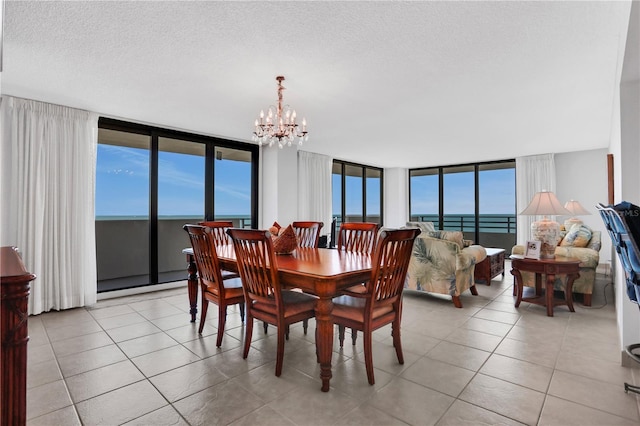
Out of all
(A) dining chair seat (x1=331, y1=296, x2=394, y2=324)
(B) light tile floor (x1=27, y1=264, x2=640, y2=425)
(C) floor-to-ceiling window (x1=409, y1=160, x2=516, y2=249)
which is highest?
(C) floor-to-ceiling window (x1=409, y1=160, x2=516, y2=249)

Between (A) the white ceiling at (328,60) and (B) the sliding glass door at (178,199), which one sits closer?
(A) the white ceiling at (328,60)

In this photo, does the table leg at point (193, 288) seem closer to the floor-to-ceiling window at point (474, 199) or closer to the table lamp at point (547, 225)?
the table lamp at point (547, 225)

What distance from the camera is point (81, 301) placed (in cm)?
371

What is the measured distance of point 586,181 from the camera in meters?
6.19

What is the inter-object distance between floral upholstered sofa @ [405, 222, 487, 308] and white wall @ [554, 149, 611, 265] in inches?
151

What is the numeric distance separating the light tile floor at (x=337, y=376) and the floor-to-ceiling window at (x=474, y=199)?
15.1 feet

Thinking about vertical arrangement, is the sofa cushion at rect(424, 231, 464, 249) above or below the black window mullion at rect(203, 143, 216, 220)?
below

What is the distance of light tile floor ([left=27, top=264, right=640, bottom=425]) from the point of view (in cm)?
171

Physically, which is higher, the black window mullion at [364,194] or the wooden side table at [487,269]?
the black window mullion at [364,194]

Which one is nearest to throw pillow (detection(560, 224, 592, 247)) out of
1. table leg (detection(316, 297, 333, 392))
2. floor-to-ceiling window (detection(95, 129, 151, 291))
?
table leg (detection(316, 297, 333, 392))

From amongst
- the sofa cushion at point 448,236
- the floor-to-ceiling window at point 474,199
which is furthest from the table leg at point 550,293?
the floor-to-ceiling window at point 474,199

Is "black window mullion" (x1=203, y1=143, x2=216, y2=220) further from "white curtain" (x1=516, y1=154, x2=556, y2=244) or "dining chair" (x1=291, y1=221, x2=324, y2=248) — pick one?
"white curtain" (x1=516, y1=154, x2=556, y2=244)

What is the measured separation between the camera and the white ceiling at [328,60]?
78.5 inches

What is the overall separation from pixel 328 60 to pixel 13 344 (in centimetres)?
250
